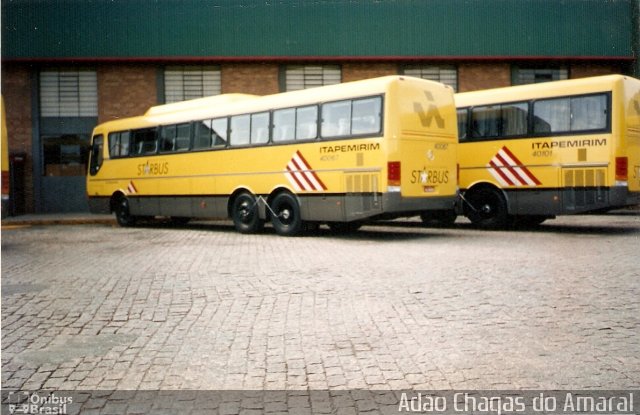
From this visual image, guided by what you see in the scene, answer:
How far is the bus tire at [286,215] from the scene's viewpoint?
15079 millimetres

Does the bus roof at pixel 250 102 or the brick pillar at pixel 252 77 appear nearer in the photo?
the bus roof at pixel 250 102

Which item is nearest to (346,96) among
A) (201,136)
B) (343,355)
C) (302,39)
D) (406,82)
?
(406,82)

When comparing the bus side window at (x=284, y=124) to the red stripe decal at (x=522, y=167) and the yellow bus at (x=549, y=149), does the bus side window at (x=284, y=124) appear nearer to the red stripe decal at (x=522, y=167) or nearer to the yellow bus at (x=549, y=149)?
the yellow bus at (x=549, y=149)

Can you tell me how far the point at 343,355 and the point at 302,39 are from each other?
75.2 feet

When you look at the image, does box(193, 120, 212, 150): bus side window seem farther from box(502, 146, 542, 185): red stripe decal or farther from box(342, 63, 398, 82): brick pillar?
box(342, 63, 398, 82): brick pillar

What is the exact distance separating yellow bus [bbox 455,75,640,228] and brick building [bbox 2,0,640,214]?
9.96m

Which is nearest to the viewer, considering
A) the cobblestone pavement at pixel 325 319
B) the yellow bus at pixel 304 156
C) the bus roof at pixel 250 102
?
the cobblestone pavement at pixel 325 319

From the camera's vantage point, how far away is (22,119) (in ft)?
86.4

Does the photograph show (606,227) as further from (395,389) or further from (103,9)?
(103,9)

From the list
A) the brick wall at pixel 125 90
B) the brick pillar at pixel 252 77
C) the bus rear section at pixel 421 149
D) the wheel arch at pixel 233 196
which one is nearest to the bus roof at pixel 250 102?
the bus rear section at pixel 421 149

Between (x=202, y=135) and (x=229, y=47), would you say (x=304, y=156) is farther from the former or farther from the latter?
(x=229, y=47)

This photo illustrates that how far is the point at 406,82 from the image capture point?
45.0ft

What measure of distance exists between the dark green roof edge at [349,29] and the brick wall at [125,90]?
0.65 metres

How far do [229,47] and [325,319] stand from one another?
2177 cm
